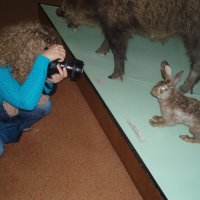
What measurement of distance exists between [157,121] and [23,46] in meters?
1.00

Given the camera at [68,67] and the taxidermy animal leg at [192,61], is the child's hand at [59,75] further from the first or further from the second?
the taxidermy animal leg at [192,61]

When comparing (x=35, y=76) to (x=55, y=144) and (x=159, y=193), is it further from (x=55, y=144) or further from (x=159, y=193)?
(x=159, y=193)

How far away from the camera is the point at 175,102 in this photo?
1740mm

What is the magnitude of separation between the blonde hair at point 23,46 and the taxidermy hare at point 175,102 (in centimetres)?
Answer: 64

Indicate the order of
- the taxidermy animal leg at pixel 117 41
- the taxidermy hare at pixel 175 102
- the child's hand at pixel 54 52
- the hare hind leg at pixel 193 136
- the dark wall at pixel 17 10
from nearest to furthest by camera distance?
the child's hand at pixel 54 52 → the taxidermy hare at pixel 175 102 → the hare hind leg at pixel 193 136 → the taxidermy animal leg at pixel 117 41 → the dark wall at pixel 17 10

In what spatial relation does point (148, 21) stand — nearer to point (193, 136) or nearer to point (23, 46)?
point (193, 136)

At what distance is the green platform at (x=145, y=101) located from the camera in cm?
172

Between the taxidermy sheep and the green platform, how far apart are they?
0.61ft

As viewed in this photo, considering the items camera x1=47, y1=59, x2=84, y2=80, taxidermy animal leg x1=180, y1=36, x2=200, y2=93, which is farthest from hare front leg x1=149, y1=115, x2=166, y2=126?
camera x1=47, y1=59, x2=84, y2=80

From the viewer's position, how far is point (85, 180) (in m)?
1.89

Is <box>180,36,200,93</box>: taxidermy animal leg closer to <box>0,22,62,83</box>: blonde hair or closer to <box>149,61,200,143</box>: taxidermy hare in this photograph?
<box>149,61,200,143</box>: taxidermy hare

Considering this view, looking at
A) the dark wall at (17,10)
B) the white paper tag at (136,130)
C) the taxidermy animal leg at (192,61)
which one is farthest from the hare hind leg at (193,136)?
the dark wall at (17,10)

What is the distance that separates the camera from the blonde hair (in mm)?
1565


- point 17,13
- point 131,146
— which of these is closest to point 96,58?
point 131,146
